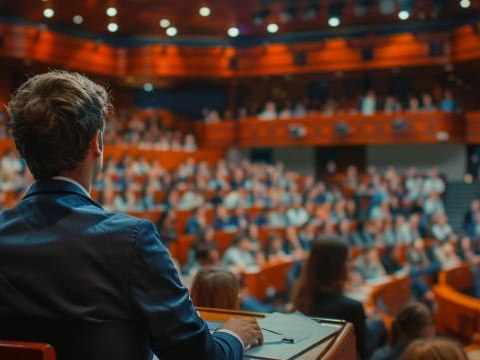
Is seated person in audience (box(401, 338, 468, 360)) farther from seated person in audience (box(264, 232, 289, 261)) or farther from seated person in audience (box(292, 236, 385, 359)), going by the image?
seated person in audience (box(264, 232, 289, 261))

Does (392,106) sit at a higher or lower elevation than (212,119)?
higher

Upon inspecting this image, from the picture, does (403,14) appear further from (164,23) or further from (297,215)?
(297,215)

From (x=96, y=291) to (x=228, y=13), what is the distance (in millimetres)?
7844

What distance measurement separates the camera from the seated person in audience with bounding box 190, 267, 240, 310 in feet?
3.39

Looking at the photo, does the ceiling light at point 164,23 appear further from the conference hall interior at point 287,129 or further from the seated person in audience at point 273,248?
the seated person in audience at point 273,248

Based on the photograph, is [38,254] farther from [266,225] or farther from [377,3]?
[377,3]

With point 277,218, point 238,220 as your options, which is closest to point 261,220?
point 277,218

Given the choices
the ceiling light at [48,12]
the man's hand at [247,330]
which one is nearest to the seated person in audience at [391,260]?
the man's hand at [247,330]

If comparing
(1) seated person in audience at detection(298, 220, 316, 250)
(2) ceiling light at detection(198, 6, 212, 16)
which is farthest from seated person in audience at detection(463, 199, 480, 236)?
(2) ceiling light at detection(198, 6, 212, 16)

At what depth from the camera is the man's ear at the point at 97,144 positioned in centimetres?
58

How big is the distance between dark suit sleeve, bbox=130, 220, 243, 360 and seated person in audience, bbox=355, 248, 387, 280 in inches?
160

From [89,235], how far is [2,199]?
393 cm

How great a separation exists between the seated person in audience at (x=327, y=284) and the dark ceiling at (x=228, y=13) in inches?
257

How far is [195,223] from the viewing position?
16.3 ft
